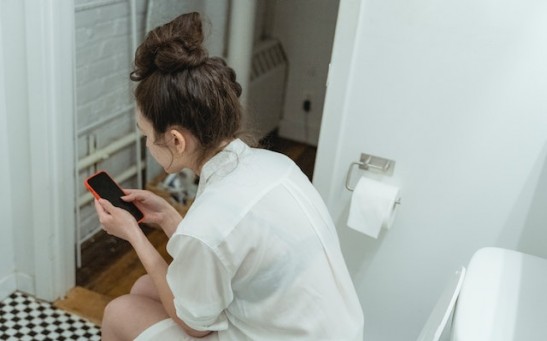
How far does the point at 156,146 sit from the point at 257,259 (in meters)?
0.29

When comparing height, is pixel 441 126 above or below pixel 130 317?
above

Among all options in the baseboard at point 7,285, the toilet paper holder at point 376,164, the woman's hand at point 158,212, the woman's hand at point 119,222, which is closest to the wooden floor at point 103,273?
the baseboard at point 7,285

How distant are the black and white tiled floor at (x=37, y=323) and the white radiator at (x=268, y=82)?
42.0 inches

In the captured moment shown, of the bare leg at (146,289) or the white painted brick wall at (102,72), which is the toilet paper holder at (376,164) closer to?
the bare leg at (146,289)

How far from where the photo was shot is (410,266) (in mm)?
1537

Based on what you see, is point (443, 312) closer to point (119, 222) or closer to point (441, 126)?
point (441, 126)

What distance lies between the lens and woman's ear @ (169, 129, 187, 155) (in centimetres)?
108

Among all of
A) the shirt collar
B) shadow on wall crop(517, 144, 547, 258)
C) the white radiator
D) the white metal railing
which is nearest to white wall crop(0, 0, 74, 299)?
the white metal railing

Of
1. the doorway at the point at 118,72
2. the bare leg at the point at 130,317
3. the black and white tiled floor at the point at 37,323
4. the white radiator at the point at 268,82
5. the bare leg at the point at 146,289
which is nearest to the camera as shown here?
the bare leg at the point at 130,317

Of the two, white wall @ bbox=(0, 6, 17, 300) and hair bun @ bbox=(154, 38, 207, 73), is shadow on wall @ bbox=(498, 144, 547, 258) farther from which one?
white wall @ bbox=(0, 6, 17, 300)

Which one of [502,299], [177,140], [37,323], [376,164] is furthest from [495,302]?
[37,323]

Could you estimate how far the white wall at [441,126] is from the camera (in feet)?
4.21

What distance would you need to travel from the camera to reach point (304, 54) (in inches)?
89.2

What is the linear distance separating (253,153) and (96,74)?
103 centimetres
